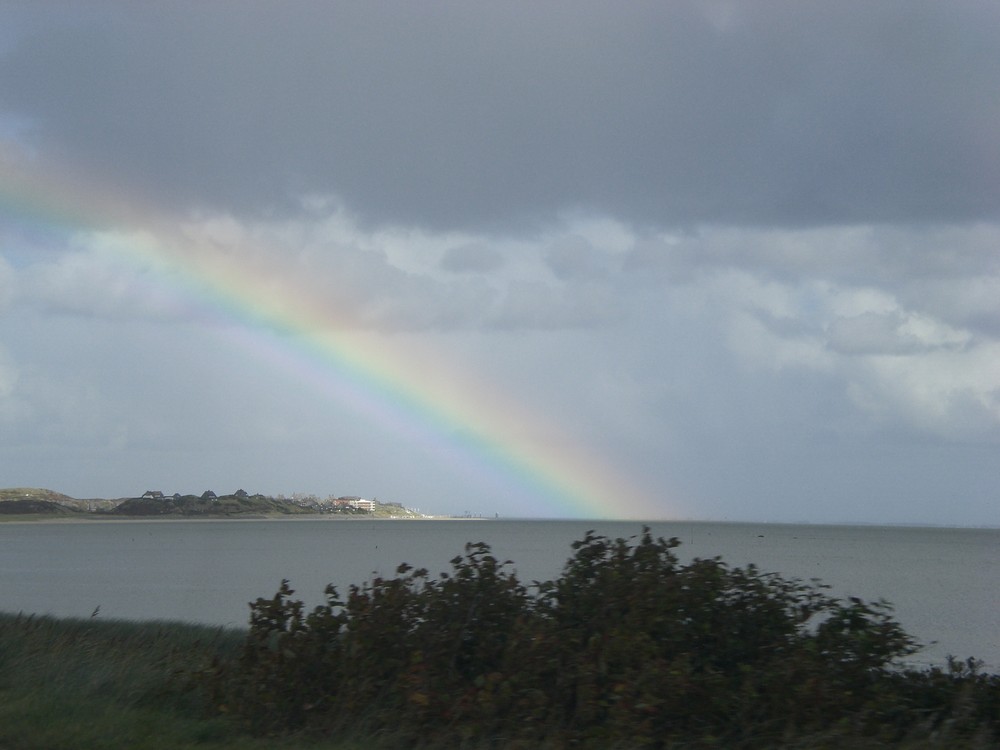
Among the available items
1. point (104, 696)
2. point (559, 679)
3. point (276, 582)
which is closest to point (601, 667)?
point (559, 679)

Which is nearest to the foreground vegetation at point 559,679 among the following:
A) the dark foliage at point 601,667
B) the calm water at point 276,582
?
the dark foliage at point 601,667

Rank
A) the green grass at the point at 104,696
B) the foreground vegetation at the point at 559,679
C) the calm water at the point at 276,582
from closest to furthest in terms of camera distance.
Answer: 1. the foreground vegetation at the point at 559,679
2. the green grass at the point at 104,696
3. the calm water at the point at 276,582

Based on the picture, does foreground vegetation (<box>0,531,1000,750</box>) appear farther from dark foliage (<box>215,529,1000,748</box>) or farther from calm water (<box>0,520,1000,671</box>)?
calm water (<box>0,520,1000,671</box>)

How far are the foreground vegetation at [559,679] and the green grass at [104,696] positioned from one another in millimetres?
40

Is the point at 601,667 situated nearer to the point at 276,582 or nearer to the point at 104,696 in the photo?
the point at 104,696

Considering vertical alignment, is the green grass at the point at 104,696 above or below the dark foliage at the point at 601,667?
below

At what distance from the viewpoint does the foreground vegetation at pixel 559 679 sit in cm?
841

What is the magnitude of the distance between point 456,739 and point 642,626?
198 centimetres

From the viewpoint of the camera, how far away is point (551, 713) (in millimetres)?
8773

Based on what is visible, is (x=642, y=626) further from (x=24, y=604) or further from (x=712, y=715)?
(x=24, y=604)

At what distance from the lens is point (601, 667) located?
28.7ft

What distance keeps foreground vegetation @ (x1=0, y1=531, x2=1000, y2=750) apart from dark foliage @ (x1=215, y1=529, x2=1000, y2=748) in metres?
0.02

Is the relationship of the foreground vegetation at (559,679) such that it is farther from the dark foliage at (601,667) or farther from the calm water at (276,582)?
the calm water at (276,582)

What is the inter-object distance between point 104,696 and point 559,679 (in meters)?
5.05
